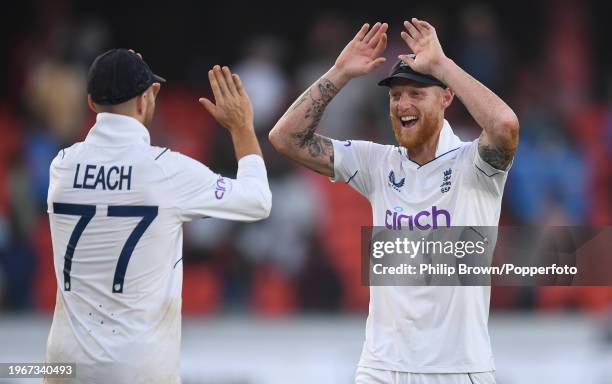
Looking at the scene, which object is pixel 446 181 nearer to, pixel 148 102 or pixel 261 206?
pixel 261 206

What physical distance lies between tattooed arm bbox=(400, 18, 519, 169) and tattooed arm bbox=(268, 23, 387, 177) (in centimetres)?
34

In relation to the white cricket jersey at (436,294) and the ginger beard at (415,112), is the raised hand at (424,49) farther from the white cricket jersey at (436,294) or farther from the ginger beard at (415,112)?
the white cricket jersey at (436,294)

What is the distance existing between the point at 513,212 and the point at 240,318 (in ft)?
10.6

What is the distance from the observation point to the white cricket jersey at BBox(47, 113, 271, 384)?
5.09 metres

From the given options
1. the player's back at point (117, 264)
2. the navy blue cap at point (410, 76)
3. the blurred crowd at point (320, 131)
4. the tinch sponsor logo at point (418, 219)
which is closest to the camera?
the player's back at point (117, 264)

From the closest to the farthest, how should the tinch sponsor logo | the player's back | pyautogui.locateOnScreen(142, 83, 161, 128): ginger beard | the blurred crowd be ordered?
1. the player's back
2. pyautogui.locateOnScreen(142, 83, 161, 128): ginger beard
3. the tinch sponsor logo
4. the blurred crowd

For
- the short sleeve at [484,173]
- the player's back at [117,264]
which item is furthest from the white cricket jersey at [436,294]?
the player's back at [117,264]

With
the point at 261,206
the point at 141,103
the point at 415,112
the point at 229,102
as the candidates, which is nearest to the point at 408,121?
the point at 415,112

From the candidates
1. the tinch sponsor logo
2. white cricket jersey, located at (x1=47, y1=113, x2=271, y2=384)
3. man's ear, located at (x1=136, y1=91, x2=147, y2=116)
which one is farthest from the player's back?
the tinch sponsor logo

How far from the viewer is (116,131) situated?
5.27 m

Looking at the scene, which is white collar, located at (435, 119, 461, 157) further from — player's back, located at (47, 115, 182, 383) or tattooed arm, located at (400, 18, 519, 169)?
player's back, located at (47, 115, 182, 383)

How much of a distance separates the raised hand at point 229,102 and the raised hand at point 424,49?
929 mm

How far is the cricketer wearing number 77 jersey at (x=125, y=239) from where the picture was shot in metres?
5.09

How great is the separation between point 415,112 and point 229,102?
1056 mm
